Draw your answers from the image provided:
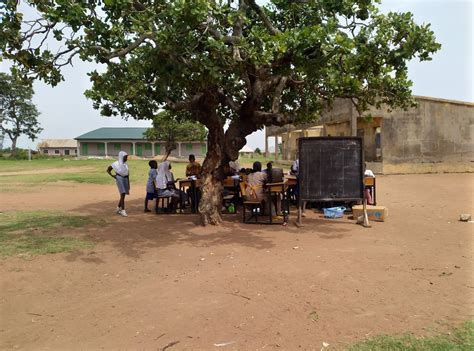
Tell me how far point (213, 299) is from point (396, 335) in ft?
5.92

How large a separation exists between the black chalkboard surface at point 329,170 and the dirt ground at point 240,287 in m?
0.69

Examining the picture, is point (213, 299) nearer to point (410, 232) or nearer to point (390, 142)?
point (410, 232)

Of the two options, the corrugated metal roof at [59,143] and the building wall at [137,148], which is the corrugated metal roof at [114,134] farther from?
the corrugated metal roof at [59,143]

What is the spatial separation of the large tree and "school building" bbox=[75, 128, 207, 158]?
142 feet

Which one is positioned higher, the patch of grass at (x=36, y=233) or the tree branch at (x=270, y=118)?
the tree branch at (x=270, y=118)

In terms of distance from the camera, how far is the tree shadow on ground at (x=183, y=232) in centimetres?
657

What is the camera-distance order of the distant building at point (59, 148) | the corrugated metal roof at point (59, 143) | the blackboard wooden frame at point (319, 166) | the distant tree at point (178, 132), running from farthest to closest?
the corrugated metal roof at point (59, 143), the distant building at point (59, 148), the distant tree at point (178, 132), the blackboard wooden frame at point (319, 166)

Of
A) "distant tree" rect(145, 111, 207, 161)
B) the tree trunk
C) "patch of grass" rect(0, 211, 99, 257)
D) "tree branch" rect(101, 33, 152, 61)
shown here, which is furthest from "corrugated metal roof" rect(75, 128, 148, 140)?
"tree branch" rect(101, 33, 152, 61)

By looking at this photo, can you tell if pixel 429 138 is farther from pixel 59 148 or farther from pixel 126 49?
pixel 59 148

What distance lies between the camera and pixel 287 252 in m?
5.98

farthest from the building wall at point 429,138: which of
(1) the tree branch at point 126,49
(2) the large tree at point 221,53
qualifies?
(1) the tree branch at point 126,49

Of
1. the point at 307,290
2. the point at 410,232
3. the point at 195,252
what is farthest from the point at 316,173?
the point at 307,290

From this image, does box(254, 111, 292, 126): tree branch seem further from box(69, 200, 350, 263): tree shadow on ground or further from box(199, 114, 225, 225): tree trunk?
box(69, 200, 350, 263): tree shadow on ground

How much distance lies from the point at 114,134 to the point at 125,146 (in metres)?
2.48
